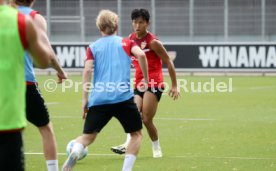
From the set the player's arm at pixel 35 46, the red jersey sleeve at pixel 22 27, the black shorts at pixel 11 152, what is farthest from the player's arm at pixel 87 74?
the red jersey sleeve at pixel 22 27

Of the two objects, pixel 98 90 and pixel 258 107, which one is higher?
pixel 98 90

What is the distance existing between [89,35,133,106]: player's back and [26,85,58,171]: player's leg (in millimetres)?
561

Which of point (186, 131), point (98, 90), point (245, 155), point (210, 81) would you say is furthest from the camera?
point (210, 81)

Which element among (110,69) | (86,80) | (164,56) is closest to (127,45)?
(110,69)

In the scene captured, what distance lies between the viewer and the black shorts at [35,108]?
8.72 meters

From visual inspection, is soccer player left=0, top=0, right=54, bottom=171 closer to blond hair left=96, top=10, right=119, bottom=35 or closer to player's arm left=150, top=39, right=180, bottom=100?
blond hair left=96, top=10, right=119, bottom=35

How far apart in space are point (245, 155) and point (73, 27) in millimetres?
27897

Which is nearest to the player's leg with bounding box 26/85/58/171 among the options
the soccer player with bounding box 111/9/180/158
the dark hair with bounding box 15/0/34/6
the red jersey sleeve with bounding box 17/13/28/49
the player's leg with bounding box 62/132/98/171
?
the player's leg with bounding box 62/132/98/171

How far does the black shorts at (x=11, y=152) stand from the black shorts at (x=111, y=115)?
343 cm

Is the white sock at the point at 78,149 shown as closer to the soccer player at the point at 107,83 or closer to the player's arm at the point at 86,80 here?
the soccer player at the point at 107,83

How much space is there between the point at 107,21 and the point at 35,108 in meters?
1.21

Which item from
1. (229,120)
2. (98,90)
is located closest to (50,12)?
(229,120)

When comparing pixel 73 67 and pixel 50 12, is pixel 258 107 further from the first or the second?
pixel 50 12

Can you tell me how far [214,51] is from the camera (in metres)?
33.1
